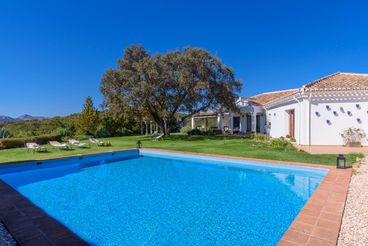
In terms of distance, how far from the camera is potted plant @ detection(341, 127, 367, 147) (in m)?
14.2

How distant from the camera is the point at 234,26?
845 inches

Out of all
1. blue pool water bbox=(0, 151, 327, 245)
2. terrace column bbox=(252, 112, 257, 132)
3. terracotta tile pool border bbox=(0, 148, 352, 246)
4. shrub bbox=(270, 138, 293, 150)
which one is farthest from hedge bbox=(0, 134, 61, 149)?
terrace column bbox=(252, 112, 257, 132)

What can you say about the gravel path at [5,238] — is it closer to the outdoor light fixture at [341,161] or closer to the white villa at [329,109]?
the outdoor light fixture at [341,161]

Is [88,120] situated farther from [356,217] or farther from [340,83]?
[356,217]

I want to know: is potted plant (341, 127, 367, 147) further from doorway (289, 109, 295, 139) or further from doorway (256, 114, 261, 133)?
doorway (256, 114, 261, 133)

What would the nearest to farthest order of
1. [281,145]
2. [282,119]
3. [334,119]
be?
[281,145] → [334,119] → [282,119]

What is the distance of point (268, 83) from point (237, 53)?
7.67m

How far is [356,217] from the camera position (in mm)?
4125

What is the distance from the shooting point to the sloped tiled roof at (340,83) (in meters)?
14.6

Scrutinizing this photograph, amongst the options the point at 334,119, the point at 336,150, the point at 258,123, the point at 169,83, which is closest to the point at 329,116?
the point at 334,119

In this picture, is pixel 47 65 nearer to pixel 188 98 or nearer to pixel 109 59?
pixel 109 59

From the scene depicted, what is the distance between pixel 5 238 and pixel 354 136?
18045mm

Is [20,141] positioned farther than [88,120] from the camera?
No

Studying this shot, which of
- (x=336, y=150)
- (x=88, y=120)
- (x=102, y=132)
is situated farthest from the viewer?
(x=102, y=132)
